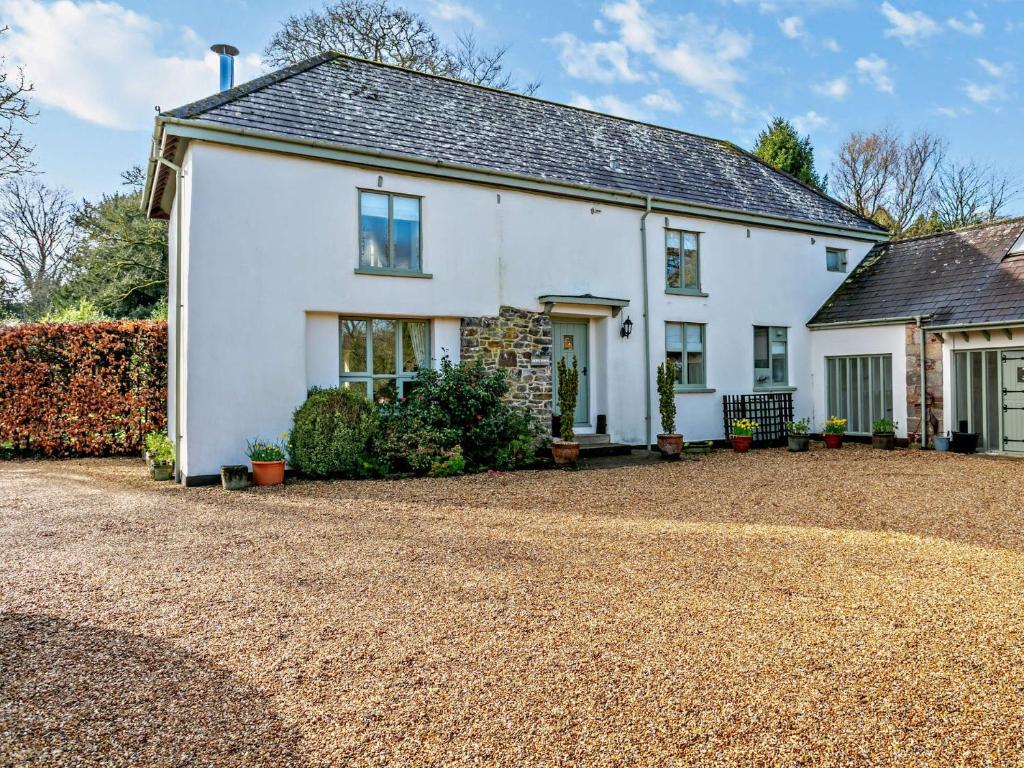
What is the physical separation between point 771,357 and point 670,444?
4.85 meters

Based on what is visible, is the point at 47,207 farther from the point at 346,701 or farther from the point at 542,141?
the point at 346,701

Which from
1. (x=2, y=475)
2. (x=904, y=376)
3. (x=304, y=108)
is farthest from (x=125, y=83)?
(x=904, y=376)

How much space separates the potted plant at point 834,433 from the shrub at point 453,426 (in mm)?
7128

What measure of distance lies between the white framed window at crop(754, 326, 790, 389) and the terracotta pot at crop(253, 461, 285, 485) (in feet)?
35.2

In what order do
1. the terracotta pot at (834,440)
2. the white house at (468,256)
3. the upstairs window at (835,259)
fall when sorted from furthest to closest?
the upstairs window at (835,259)
the terracotta pot at (834,440)
the white house at (468,256)

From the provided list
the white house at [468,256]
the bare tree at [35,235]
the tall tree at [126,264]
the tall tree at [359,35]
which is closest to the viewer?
the white house at [468,256]

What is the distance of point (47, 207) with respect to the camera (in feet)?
102

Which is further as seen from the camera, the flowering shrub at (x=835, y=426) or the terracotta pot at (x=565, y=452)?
the flowering shrub at (x=835, y=426)

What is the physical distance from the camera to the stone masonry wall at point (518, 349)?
1205 centimetres

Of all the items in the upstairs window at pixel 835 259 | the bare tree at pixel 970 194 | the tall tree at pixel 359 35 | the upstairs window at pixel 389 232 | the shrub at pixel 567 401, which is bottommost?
the shrub at pixel 567 401

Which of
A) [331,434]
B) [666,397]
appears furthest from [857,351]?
[331,434]

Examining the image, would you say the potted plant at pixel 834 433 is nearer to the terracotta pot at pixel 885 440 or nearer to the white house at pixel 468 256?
the terracotta pot at pixel 885 440

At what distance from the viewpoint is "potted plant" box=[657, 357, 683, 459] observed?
1276 centimetres

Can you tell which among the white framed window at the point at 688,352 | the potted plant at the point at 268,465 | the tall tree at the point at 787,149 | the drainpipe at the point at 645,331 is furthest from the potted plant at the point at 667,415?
the tall tree at the point at 787,149
